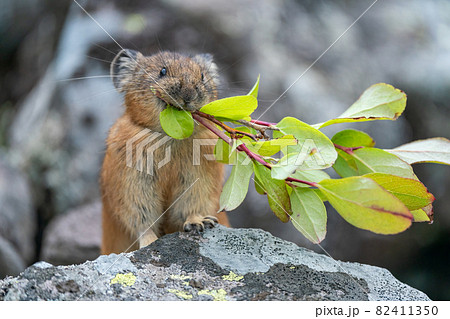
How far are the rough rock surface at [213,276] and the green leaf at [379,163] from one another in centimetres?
67

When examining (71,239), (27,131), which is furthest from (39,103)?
(71,239)

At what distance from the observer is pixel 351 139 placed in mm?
3557

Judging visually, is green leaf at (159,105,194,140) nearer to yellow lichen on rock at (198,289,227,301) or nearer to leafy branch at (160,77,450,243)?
leafy branch at (160,77,450,243)

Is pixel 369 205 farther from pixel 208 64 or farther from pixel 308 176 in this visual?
pixel 208 64

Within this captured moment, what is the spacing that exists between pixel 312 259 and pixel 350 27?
14.8 feet

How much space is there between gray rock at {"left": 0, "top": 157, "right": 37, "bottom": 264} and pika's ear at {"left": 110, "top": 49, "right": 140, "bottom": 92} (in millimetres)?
2818

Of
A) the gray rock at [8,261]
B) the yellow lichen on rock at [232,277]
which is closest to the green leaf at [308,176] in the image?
the yellow lichen on rock at [232,277]

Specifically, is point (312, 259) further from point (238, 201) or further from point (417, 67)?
point (417, 67)

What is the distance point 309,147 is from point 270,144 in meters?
0.28

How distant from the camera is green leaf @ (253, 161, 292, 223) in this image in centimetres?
305

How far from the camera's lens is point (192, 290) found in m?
2.64

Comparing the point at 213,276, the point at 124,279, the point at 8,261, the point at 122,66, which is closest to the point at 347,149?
the point at 213,276

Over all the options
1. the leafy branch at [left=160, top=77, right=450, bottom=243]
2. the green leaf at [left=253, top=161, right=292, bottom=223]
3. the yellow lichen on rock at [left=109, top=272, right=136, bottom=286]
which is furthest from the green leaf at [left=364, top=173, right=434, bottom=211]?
the yellow lichen on rock at [left=109, top=272, right=136, bottom=286]

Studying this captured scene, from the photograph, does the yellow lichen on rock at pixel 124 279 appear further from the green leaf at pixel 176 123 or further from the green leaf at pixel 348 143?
the green leaf at pixel 348 143
